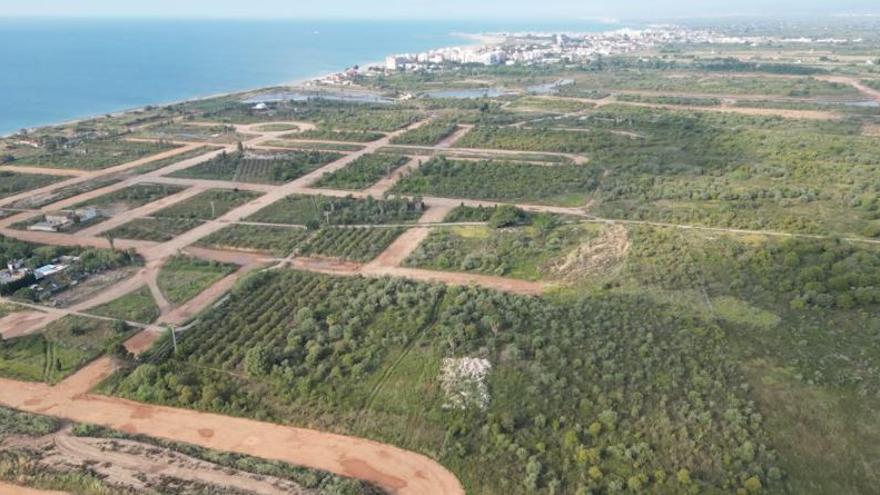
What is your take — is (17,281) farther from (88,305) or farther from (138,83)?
(138,83)

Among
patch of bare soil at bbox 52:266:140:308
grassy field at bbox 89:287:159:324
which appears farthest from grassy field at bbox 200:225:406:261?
grassy field at bbox 89:287:159:324

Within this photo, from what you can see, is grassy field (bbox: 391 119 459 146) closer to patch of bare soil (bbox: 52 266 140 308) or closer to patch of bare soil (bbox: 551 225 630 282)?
patch of bare soil (bbox: 551 225 630 282)

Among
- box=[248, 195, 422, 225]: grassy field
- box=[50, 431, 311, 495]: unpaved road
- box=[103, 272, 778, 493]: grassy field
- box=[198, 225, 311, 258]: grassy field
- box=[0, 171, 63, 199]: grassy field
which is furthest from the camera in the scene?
box=[0, 171, 63, 199]: grassy field

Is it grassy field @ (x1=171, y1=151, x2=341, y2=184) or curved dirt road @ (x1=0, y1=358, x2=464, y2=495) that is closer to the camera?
curved dirt road @ (x1=0, y1=358, x2=464, y2=495)

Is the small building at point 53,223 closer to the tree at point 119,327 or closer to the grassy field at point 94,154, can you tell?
the grassy field at point 94,154

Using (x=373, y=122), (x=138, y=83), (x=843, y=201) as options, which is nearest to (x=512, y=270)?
(x=843, y=201)

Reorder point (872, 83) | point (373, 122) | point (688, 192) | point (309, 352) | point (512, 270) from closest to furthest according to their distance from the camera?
point (309, 352) < point (512, 270) < point (688, 192) < point (373, 122) < point (872, 83)
